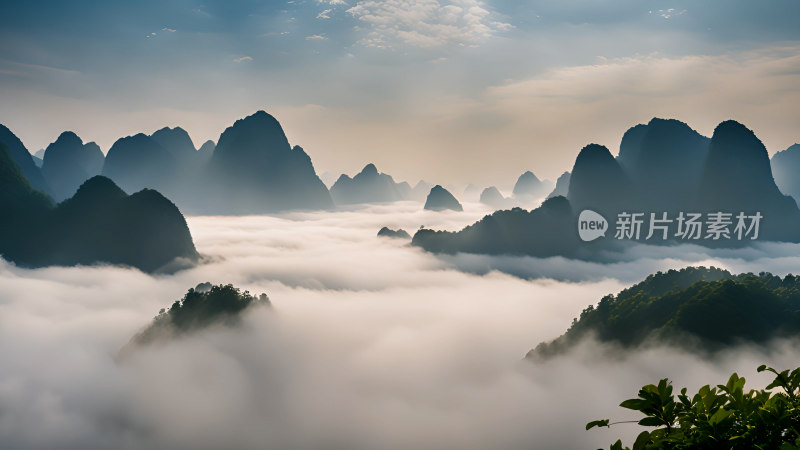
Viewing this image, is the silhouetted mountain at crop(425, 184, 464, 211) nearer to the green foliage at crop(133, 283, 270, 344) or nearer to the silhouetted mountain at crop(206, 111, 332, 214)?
the silhouetted mountain at crop(206, 111, 332, 214)

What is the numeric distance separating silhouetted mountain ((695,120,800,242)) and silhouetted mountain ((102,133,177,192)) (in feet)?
532

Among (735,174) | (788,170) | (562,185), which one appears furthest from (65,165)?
(788,170)

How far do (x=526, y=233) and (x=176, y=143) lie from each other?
13871 cm

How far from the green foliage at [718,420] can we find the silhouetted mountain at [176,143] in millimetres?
182064

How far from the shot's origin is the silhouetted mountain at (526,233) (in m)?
90.8

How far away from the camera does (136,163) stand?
146m

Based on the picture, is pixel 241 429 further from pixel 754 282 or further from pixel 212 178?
pixel 212 178

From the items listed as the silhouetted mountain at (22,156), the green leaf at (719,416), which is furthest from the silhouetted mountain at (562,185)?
the green leaf at (719,416)

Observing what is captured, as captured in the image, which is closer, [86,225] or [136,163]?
[86,225]

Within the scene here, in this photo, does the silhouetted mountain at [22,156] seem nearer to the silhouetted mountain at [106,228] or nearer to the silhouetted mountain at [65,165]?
the silhouetted mountain at [65,165]

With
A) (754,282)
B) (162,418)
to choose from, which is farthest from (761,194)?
(162,418)

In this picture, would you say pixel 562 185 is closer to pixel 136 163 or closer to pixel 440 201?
pixel 440 201

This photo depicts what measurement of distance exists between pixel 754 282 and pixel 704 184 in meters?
75.5

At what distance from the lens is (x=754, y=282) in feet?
107
